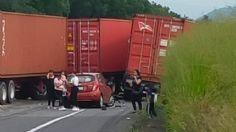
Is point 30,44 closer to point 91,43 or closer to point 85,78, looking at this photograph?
point 91,43

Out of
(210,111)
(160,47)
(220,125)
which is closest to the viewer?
(220,125)

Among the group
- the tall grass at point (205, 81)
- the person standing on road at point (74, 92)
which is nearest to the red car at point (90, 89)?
the person standing on road at point (74, 92)

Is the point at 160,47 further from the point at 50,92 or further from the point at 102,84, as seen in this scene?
the point at 50,92

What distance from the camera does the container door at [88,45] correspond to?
37750 mm

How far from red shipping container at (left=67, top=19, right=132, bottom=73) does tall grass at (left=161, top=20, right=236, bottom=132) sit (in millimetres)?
22386

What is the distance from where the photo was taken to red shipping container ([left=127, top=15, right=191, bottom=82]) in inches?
1303

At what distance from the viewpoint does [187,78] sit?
14.0 metres

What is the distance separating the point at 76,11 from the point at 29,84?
149ft

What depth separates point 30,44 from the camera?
34.8 metres

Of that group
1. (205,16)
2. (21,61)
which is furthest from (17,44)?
(205,16)

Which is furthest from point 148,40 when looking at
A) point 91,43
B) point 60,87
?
point 60,87

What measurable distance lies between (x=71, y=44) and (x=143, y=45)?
5.80 metres

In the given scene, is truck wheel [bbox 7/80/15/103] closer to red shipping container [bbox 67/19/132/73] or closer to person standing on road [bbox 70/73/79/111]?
person standing on road [bbox 70/73/79/111]

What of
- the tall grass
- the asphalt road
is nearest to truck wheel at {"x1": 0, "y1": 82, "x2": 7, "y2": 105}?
the asphalt road
